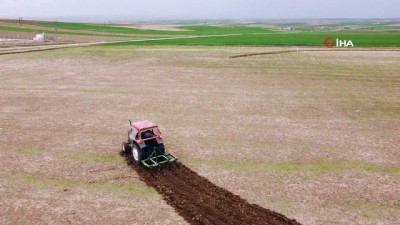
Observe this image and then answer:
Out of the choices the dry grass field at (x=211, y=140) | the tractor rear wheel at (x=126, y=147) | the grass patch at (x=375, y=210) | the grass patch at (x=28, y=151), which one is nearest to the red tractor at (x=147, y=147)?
the tractor rear wheel at (x=126, y=147)

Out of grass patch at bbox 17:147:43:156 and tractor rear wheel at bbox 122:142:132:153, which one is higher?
tractor rear wheel at bbox 122:142:132:153

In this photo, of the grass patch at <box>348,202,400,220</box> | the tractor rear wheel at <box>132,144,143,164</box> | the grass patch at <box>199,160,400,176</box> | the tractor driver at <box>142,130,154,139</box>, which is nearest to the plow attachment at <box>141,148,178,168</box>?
the tractor rear wheel at <box>132,144,143,164</box>

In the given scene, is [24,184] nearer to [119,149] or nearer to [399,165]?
[119,149]

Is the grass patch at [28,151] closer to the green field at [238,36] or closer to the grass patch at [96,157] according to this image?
the grass patch at [96,157]

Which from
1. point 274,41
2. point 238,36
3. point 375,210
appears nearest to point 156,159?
point 375,210

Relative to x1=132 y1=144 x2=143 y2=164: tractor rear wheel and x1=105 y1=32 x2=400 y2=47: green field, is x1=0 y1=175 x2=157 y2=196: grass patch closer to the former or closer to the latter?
x1=132 y1=144 x2=143 y2=164: tractor rear wheel

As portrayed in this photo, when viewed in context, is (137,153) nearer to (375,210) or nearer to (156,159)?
(156,159)
